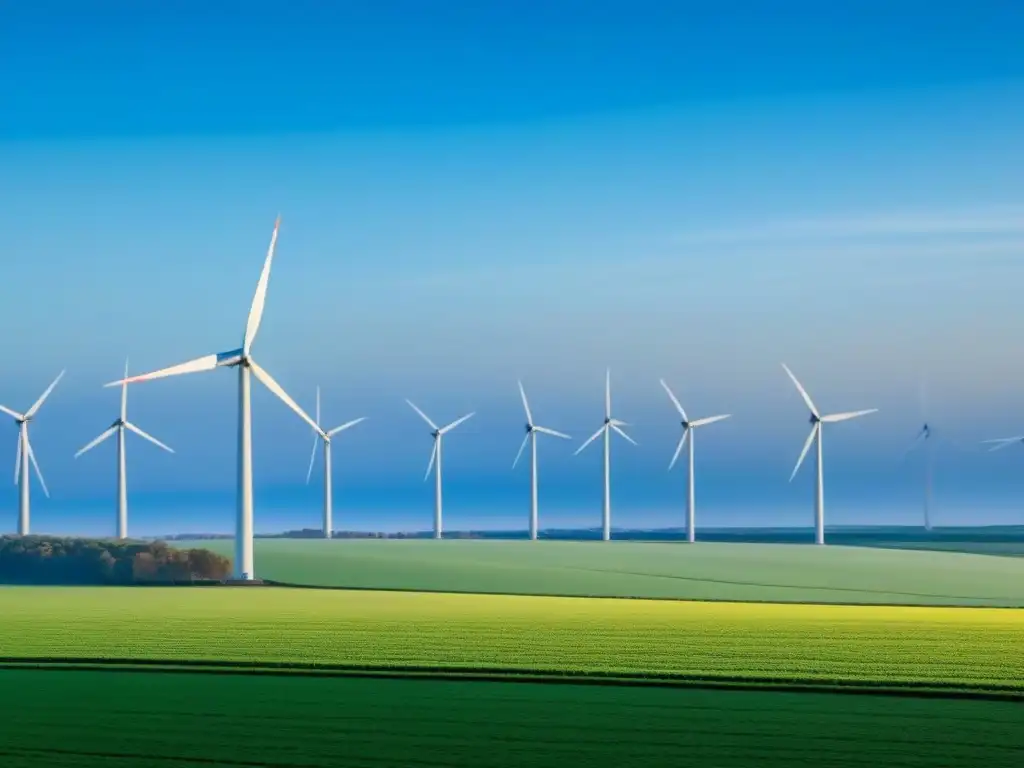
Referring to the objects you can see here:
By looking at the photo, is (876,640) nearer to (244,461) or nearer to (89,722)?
(89,722)

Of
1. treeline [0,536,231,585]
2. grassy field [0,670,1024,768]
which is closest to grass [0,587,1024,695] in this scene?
grassy field [0,670,1024,768]

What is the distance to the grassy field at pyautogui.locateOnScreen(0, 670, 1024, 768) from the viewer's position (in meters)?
21.1

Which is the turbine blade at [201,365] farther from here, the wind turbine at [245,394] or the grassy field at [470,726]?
the grassy field at [470,726]

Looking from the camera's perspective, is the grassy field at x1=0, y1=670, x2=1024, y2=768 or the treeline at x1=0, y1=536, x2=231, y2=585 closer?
the grassy field at x1=0, y1=670, x2=1024, y2=768

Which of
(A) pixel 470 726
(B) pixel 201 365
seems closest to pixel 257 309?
(B) pixel 201 365

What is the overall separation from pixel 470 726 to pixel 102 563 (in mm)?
50787

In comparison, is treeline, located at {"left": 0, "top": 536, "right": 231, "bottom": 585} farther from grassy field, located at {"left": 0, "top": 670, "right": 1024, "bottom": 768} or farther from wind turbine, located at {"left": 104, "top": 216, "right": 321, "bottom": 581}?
grassy field, located at {"left": 0, "top": 670, "right": 1024, "bottom": 768}

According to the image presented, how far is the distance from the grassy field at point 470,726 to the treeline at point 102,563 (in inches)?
1534

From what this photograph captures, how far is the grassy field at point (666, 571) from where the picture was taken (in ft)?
206

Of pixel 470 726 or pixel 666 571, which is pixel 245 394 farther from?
pixel 470 726

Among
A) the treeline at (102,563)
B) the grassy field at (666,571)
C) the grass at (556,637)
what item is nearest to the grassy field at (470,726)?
the grass at (556,637)

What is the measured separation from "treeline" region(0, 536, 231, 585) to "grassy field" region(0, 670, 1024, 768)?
128 ft

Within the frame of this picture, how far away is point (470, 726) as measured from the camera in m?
23.9

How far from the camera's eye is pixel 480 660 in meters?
32.6
